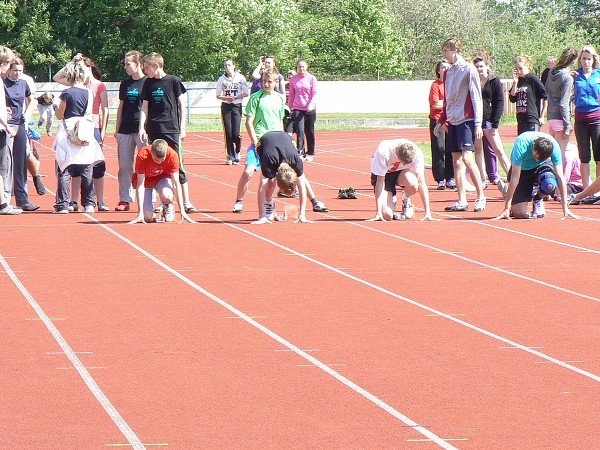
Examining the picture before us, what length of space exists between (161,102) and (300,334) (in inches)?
238

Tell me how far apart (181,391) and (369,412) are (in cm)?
99

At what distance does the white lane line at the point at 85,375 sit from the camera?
5.17 meters

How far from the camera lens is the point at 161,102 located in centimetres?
1275

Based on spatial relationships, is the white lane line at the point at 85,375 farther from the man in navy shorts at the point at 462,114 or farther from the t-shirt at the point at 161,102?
the man in navy shorts at the point at 462,114

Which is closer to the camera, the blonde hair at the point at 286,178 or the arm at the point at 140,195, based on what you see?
the blonde hair at the point at 286,178

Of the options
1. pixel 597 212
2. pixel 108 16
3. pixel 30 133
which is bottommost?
pixel 597 212

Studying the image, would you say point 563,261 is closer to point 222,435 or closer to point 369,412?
point 369,412

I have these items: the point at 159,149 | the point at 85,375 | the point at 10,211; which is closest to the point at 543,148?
the point at 159,149

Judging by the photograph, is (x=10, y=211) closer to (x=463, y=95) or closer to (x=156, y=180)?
(x=156, y=180)

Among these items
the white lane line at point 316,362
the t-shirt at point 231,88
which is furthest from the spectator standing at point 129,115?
the t-shirt at point 231,88

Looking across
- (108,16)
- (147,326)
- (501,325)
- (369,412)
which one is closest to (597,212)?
(501,325)

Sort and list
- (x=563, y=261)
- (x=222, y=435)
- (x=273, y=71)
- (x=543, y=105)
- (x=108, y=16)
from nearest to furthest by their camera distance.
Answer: (x=222, y=435), (x=563, y=261), (x=273, y=71), (x=543, y=105), (x=108, y=16)

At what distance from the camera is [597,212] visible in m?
13.4

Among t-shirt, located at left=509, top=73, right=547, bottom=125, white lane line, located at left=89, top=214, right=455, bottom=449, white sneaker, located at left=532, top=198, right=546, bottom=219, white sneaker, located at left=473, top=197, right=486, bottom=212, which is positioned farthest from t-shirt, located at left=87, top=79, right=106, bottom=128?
t-shirt, located at left=509, top=73, right=547, bottom=125
